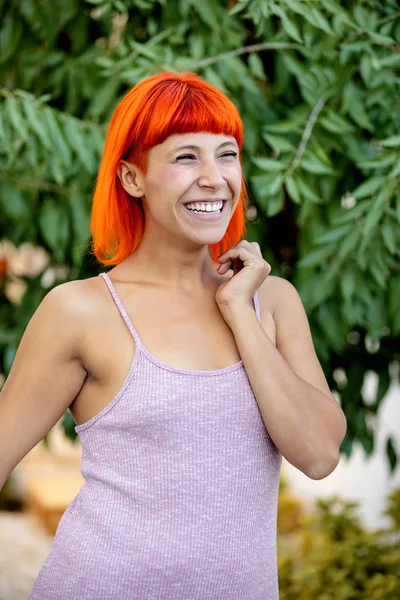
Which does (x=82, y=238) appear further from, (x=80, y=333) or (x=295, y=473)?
(x=295, y=473)

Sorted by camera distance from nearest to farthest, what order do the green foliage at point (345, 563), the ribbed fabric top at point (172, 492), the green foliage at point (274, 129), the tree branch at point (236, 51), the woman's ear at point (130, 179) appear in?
the ribbed fabric top at point (172, 492)
the woman's ear at point (130, 179)
the green foliage at point (274, 129)
the tree branch at point (236, 51)
the green foliage at point (345, 563)

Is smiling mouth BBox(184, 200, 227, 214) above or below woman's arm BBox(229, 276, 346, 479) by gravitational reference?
above

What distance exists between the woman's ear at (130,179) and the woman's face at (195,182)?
4 cm

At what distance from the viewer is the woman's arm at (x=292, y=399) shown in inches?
70.6

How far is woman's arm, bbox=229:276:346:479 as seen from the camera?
1794 mm

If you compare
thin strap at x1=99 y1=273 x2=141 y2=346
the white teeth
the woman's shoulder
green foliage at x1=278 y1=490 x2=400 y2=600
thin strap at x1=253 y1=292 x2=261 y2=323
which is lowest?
green foliage at x1=278 y1=490 x2=400 y2=600

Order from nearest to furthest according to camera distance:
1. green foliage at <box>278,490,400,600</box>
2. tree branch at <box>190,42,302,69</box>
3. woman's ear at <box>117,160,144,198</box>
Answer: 1. woman's ear at <box>117,160,144,198</box>
2. tree branch at <box>190,42,302,69</box>
3. green foliage at <box>278,490,400,600</box>

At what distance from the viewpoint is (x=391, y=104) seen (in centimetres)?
274

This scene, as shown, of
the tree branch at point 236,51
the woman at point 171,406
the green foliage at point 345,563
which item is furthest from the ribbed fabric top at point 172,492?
the green foliage at point 345,563

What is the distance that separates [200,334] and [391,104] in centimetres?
119

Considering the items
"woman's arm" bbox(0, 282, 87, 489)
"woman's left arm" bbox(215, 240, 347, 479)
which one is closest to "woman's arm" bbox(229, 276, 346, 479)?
"woman's left arm" bbox(215, 240, 347, 479)

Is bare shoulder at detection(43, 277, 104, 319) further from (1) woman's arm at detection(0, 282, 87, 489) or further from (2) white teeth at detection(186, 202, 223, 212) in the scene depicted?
(2) white teeth at detection(186, 202, 223, 212)

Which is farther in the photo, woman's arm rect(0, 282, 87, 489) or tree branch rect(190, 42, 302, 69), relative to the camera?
tree branch rect(190, 42, 302, 69)

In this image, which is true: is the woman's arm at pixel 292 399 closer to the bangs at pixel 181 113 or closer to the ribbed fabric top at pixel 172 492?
the ribbed fabric top at pixel 172 492
